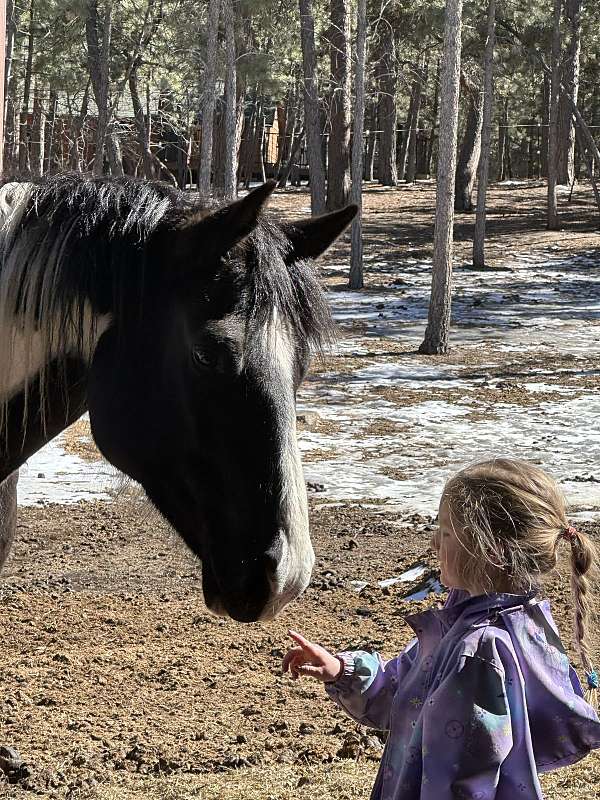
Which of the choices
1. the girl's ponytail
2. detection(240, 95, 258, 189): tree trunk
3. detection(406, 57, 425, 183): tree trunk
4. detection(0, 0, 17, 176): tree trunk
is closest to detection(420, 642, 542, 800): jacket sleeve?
the girl's ponytail

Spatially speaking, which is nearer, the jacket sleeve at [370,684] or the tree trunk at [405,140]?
the jacket sleeve at [370,684]

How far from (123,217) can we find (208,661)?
2487 millimetres

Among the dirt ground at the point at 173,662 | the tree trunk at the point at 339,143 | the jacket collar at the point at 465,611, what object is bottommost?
the dirt ground at the point at 173,662

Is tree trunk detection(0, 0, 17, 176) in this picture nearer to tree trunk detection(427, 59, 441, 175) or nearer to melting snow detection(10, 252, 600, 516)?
melting snow detection(10, 252, 600, 516)

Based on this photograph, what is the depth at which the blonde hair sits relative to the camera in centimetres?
177

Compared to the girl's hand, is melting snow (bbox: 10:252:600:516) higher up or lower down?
lower down

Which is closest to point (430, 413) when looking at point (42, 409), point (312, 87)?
point (42, 409)

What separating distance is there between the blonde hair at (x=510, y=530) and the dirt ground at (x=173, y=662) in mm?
429

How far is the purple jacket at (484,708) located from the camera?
5.42 feet

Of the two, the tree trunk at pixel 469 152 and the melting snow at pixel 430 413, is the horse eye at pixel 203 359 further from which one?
the tree trunk at pixel 469 152

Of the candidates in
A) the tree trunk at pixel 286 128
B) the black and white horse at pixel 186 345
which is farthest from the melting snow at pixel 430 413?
the tree trunk at pixel 286 128

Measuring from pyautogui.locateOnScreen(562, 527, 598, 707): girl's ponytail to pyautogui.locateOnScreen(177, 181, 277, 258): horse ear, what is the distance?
34.4 inches

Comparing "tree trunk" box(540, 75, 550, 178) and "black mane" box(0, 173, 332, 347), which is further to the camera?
"tree trunk" box(540, 75, 550, 178)

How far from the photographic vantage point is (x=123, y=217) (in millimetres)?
2143
